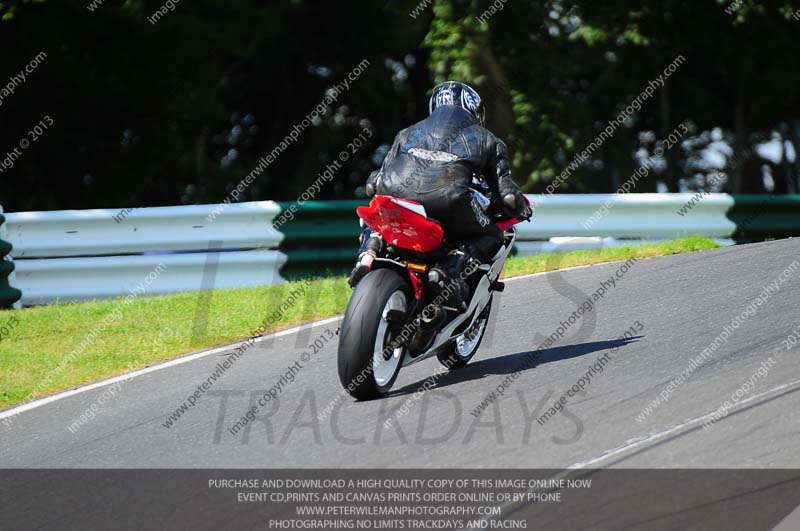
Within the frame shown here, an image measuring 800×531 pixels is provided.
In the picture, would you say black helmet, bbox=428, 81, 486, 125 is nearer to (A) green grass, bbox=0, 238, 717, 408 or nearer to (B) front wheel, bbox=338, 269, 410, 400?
(B) front wheel, bbox=338, 269, 410, 400

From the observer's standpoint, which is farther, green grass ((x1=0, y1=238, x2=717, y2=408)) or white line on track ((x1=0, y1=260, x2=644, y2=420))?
green grass ((x1=0, y1=238, x2=717, y2=408))

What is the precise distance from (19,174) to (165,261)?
955 centimetres

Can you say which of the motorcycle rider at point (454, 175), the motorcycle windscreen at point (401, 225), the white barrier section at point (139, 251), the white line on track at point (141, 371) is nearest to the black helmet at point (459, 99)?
the motorcycle rider at point (454, 175)

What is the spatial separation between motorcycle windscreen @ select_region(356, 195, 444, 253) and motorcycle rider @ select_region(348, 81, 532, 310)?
6.9 inches

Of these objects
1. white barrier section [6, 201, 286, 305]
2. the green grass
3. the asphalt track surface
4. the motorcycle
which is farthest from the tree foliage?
the motorcycle

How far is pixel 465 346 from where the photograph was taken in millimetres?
8008

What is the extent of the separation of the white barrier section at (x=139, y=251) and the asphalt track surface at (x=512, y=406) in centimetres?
280

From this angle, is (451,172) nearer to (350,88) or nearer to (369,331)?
(369,331)

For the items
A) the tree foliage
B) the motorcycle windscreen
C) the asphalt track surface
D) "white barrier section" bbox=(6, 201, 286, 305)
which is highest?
the tree foliage

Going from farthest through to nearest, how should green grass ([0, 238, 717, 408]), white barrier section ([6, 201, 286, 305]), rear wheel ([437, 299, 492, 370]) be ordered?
white barrier section ([6, 201, 286, 305]), green grass ([0, 238, 717, 408]), rear wheel ([437, 299, 492, 370])

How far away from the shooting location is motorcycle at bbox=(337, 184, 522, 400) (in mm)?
6656

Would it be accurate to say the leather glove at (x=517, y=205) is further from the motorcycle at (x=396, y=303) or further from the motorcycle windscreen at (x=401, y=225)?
the motorcycle windscreen at (x=401, y=225)

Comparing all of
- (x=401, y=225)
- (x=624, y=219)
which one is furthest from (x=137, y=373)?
(x=624, y=219)
